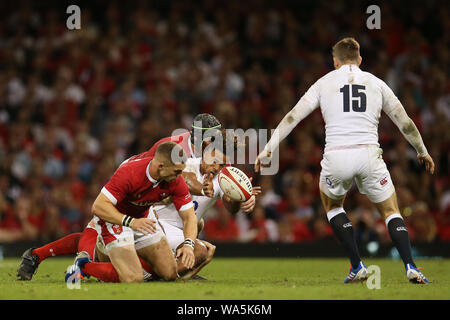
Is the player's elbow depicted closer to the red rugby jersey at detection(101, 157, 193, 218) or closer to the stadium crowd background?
the red rugby jersey at detection(101, 157, 193, 218)

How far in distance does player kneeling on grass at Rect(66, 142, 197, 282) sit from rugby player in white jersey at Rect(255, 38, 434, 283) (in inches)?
33.3

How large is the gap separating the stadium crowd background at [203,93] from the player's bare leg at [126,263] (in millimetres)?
A: 5543

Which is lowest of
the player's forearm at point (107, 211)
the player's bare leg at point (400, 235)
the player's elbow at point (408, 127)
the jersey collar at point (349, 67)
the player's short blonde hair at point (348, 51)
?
the player's bare leg at point (400, 235)

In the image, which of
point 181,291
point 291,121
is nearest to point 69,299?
point 181,291

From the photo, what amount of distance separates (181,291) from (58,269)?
4093mm

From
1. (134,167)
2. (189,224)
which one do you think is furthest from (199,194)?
(134,167)

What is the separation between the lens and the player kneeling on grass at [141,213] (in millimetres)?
6805

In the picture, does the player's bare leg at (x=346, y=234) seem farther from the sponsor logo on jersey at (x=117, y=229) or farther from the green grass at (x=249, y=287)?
the sponsor logo on jersey at (x=117, y=229)

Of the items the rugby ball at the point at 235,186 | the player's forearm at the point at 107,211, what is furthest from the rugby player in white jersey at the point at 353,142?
the player's forearm at the point at 107,211

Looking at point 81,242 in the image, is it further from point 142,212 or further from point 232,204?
point 232,204

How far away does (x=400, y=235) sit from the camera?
6902 mm

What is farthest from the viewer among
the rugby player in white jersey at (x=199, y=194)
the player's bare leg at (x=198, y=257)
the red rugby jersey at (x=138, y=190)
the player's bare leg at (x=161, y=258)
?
the rugby player in white jersey at (x=199, y=194)

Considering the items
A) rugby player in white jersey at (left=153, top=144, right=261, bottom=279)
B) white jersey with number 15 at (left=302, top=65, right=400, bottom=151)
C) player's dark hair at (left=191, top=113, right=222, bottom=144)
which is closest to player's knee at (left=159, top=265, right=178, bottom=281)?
rugby player in white jersey at (left=153, top=144, right=261, bottom=279)

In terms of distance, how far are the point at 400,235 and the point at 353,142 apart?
3.14 feet
